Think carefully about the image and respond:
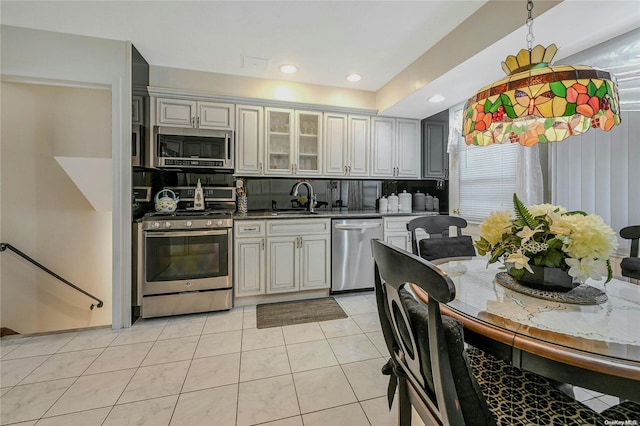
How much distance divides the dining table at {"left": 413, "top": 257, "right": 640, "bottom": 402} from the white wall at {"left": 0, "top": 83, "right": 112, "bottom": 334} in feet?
12.4

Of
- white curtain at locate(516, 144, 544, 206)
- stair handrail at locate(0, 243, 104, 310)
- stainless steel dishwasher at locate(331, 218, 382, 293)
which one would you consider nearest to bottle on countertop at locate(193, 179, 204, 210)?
stainless steel dishwasher at locate(331, 218, 382, 293)

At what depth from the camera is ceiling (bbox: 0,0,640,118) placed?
176 cm

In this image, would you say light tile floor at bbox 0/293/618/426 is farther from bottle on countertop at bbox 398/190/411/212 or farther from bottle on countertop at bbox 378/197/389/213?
bottle on countertop at bbox 398/190/411/212

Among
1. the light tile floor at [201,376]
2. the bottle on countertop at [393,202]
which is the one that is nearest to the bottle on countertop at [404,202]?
the bottle on countertop at [393,202]

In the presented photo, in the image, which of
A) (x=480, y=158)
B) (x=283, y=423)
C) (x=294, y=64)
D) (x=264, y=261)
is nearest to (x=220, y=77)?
(x=294, y=64)

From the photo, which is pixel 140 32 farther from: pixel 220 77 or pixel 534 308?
pixel 534 308

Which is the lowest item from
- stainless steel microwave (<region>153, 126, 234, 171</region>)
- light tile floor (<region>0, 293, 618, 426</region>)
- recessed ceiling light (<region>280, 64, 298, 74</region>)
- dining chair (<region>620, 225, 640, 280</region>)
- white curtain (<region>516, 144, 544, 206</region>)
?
light tile floor (<region>0, 293, 618, 426</region>)

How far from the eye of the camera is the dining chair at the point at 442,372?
26.3 inches

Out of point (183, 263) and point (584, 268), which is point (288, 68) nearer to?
point (183, 263)

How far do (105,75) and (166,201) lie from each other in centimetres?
120

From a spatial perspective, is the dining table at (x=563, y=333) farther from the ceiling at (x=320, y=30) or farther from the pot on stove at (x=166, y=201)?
the pot on stove at (x=166, y=201)

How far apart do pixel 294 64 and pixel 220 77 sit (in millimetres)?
890

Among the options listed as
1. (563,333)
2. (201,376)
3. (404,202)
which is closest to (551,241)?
(563,333)

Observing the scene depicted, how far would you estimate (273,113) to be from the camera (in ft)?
10.4
